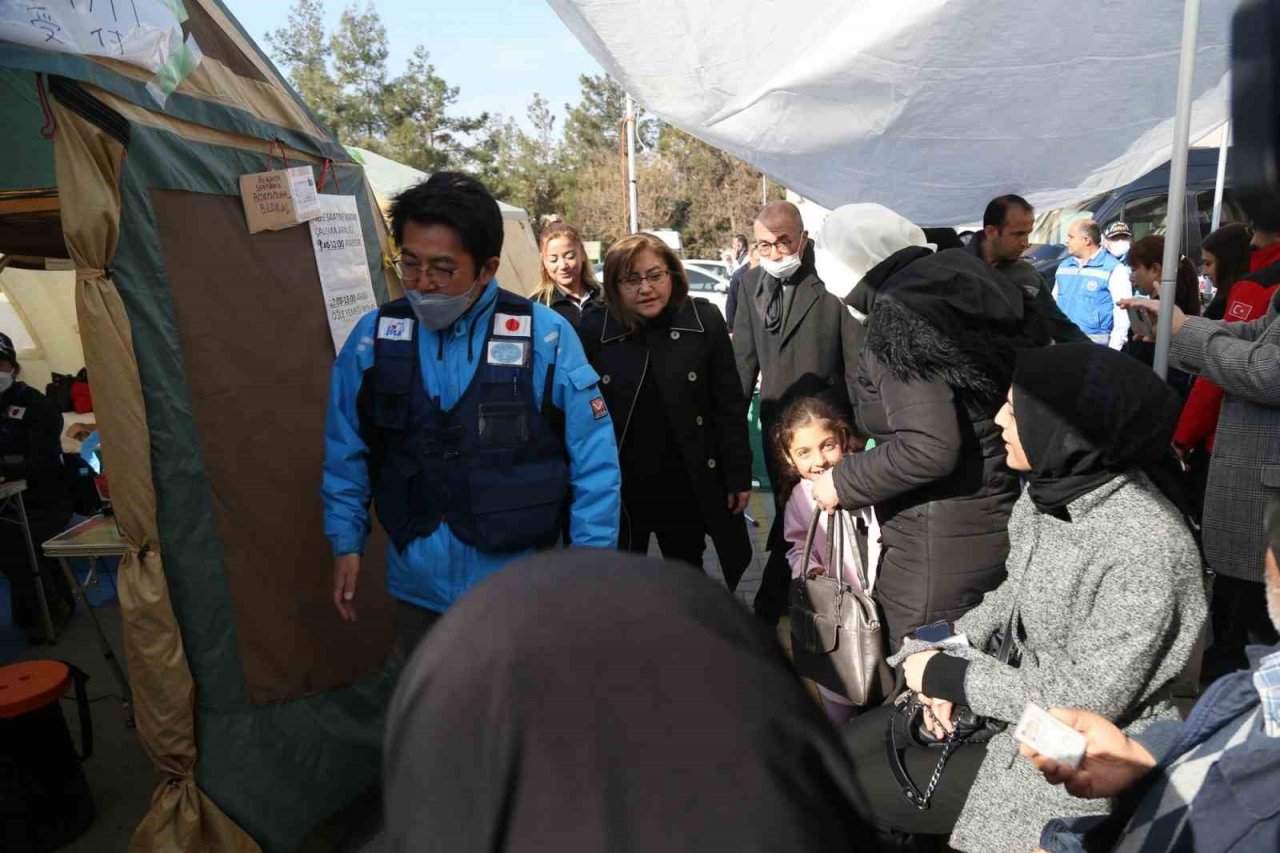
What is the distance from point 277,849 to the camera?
110 inches

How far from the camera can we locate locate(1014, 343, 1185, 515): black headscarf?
1720mm

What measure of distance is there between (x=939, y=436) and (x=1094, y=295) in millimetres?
6475

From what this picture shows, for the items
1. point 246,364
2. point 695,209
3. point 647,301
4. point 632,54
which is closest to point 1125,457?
point 632,54

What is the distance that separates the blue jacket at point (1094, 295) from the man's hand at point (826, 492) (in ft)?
20.1

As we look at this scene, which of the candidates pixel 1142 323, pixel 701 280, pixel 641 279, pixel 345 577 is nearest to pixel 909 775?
pixel 345 577

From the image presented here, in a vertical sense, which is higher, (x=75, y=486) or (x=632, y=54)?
(x=632, y=54)

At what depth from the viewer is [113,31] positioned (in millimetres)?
2316

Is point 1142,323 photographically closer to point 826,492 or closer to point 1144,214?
point 826,492

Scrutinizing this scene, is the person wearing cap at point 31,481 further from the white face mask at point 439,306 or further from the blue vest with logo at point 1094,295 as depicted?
the blue vest with logo at point 1094,295

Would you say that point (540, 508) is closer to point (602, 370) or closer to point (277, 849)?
point (602, 370)

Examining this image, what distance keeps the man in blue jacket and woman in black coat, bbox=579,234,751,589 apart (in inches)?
78.0

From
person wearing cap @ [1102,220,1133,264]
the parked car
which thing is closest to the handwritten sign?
the parked car

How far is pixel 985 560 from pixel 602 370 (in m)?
1.68

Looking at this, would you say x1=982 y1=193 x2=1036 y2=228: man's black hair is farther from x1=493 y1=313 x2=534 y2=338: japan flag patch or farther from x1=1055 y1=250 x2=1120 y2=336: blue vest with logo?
x1=1055 y1=250 x2=1120 y2=336: blue vest with logo
